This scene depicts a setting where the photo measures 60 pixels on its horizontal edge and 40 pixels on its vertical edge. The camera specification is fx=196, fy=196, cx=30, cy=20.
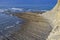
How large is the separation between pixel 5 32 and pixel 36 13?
448cm

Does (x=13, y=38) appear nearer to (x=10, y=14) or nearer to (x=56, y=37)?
(x=56, y=37)

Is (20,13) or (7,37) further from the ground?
(20,13)

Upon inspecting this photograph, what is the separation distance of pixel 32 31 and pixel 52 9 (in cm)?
318

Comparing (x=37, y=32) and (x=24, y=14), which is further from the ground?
(x=24, y=14)

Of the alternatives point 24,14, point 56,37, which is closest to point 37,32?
point 56,37

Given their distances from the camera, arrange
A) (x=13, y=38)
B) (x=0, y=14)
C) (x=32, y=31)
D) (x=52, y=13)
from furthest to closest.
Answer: (x=0, y=14), (x=52, y=13), (x=32, y=31), (x=13, y=38)

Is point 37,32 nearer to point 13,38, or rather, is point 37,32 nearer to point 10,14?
point 13,38

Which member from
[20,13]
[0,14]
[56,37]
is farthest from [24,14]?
[56,37]

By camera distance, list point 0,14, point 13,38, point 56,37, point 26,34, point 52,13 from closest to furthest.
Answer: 1. point 56,37
2. point 13,38
3. point 26,34
4. point 52,13
5. point 0,14

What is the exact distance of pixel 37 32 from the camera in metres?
6.04

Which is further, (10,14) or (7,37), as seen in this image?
(10,14)

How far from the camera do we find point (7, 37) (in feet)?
17.6

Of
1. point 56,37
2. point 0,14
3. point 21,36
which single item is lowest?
point 56,37

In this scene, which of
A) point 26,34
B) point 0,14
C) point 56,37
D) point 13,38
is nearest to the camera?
point 56,37
